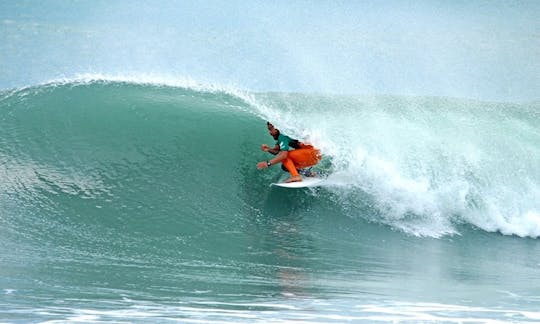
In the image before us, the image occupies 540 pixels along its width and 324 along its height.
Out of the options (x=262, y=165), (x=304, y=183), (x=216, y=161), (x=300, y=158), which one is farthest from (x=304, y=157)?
(x=216, y=161)

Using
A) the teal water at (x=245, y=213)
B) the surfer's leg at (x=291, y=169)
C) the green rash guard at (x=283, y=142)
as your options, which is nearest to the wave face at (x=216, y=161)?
the teal water at (x=245, y=213)

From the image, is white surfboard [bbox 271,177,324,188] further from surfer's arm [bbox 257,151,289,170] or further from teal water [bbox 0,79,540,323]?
surfer's arm [bbox 257,151,289,170]

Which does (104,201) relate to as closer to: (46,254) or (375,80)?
(46,254)

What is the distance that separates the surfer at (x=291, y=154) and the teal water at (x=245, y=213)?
396 millimetres

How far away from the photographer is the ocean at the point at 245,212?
19.7ft

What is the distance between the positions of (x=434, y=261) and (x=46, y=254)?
4.49 metres

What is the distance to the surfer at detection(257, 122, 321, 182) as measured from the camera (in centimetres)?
969

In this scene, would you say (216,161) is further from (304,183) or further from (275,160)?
(304,183)

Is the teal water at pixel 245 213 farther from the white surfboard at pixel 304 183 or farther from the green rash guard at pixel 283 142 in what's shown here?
the green rash guard at pixel 283 142

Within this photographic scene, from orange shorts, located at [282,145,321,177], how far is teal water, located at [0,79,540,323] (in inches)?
15.7

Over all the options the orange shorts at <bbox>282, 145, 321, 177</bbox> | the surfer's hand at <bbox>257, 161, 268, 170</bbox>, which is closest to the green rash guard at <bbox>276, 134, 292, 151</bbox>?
the orange shorts at <bbox>282, 145, 321, 177</bbox>

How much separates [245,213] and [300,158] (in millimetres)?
1160

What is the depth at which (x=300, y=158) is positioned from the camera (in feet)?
32.3

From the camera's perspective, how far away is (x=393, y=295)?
6.48 m
